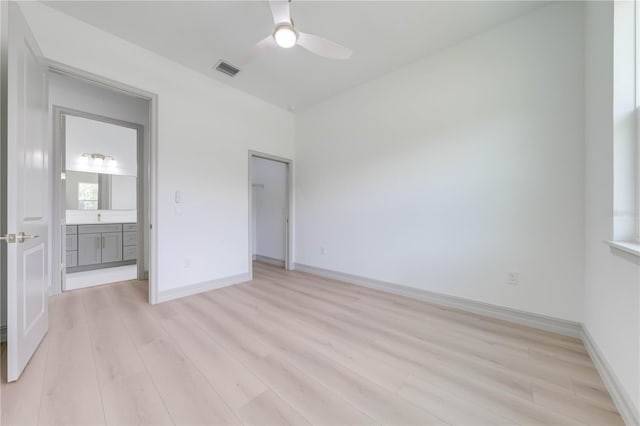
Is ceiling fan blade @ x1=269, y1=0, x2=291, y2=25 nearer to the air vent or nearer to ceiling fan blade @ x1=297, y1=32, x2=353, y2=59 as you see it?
ceiling fan blade @ x1=297, y1=32, x2=353, y2=59

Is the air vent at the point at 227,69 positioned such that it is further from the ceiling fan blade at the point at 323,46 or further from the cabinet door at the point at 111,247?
the cabinet door at the point at 111,247

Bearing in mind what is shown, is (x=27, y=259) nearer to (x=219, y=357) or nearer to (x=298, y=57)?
(x=219, y=357)

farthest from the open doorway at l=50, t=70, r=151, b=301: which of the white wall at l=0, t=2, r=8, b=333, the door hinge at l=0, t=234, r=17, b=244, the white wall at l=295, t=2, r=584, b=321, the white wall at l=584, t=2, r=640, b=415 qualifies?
the white wall at l=584, t=2, r=640, b=415

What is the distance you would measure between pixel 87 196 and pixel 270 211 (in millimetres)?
3311

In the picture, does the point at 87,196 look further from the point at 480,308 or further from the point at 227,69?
the point at 480,308

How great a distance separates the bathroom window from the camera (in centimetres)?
426

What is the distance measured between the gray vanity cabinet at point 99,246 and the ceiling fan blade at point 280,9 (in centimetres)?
479

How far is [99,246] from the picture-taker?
4324 millimetres

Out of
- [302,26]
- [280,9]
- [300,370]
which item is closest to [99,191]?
[302,26]

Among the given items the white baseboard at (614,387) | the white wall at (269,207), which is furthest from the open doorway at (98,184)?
the white baseboard at (614,387)

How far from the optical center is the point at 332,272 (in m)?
3.79

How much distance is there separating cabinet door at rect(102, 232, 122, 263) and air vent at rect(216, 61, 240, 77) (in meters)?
3.77

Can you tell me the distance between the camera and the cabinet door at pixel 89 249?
4129mm

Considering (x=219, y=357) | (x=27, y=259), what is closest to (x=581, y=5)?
(x=219, y=357)
